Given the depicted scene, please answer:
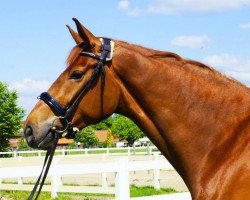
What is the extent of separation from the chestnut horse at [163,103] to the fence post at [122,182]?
4.07 metres

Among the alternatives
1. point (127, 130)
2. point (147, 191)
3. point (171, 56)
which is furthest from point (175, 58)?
point (127, 130)

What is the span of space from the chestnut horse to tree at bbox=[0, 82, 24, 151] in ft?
161

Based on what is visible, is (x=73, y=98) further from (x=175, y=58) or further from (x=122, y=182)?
(x=122, y=182)

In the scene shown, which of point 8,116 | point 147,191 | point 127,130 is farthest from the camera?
point 127,130

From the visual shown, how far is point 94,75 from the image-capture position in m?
3.84

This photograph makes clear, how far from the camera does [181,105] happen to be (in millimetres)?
3861

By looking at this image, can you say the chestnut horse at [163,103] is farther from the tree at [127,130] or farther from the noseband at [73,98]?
the tree at [127,130]

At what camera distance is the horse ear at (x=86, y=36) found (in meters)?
3.86

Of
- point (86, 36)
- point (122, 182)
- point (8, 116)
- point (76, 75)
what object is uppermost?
point (86, 36)

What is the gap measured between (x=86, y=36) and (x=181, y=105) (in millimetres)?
935

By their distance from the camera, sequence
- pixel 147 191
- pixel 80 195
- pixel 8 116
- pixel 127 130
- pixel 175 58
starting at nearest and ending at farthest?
pixel 175 58 → pixel 147 191 → pixel 80 195 → pixel 8 116 → pixel 127 130

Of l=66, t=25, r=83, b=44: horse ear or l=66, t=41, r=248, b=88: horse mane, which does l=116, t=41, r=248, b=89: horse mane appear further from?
l=66, t=25, r=83, b=44: horse ear

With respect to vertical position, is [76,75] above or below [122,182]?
above

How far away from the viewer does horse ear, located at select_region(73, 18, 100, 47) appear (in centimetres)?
386
